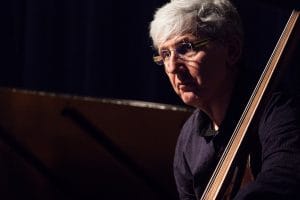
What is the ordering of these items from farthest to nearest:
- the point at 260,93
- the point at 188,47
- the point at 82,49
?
1. the point at 82,49
2. the point at 188,47
3. the point at 260,93

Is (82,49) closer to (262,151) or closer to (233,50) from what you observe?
(233,50)

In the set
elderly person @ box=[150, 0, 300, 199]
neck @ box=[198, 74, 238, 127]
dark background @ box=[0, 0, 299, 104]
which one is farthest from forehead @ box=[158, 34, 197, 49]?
dark background @ box=[0, 0, 299, 104]

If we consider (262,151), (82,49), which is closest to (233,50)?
(262,151)

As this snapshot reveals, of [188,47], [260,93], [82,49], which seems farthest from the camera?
[82,49]

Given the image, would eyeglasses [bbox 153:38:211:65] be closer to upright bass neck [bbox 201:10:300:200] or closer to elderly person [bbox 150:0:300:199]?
elderly person [bbox 150:0:300:199]

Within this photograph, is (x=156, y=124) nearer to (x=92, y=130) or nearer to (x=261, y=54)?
(x=92, y=130)

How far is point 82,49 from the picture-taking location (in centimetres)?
279

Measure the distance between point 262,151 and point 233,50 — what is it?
294 millimetres

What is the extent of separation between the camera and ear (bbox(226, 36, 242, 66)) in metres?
1.14

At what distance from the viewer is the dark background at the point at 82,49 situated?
274 cm

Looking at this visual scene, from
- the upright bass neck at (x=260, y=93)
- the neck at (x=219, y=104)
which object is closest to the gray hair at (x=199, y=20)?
the neck at (x=219, y=104)

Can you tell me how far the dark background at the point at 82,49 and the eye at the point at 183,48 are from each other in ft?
5.23

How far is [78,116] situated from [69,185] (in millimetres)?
239

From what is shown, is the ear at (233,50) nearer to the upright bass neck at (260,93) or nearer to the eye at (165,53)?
the eye at (165,53)
